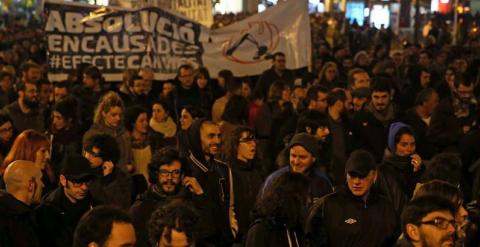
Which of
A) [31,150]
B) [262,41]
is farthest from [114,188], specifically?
[262,41]

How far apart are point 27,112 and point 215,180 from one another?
426cm

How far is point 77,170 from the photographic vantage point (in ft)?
22.4

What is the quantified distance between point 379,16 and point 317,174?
152 feet

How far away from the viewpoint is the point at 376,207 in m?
7.07

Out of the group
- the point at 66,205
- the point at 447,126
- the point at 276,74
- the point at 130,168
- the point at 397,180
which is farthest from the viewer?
the point at 276,74

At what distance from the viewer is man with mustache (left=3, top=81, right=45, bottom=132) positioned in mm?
11523

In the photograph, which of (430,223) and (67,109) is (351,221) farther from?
(67,109)

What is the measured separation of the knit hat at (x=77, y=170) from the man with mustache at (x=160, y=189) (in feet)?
1.36

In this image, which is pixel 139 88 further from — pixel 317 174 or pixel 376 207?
pixel 376 207

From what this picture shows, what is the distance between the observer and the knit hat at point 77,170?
6.82m

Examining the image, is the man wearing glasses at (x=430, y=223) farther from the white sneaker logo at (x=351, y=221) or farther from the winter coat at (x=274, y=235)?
the white sneaker logo at (x=351, y=221)

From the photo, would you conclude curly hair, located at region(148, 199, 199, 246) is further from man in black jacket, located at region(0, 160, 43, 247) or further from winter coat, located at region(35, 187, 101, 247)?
winter coat, located at region(35, 187, 101, 247)

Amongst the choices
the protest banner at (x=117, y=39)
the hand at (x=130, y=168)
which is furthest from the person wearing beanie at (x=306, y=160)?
the protest banner at (x=117, y=39)

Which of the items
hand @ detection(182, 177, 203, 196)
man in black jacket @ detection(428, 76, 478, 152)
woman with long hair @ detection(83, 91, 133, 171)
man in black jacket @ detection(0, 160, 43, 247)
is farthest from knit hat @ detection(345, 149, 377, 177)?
man in black jacket @ detection(428, 76, 478, 152)
